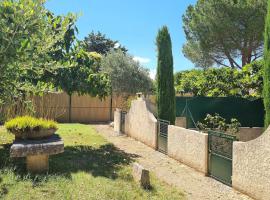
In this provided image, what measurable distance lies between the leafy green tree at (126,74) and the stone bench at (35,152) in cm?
1922

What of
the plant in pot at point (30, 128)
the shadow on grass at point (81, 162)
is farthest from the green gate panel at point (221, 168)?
the plant in pot at point (30, 128)

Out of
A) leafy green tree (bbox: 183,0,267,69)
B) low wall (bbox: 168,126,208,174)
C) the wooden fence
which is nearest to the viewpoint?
low wall (bbox: 168,126,208,174)

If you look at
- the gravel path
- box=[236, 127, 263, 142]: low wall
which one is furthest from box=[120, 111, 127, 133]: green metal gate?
box=[236, 127, 263, 142]: low wall

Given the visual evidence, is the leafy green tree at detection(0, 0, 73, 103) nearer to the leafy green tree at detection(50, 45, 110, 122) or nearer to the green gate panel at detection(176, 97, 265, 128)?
the leafy green tree at detection(50, 45, 110, 122)

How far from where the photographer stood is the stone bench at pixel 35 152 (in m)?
7.50

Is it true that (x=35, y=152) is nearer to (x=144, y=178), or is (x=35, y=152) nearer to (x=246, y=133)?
(x=144, y=178)

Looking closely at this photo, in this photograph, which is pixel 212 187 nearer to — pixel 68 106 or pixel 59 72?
pixel 59 72

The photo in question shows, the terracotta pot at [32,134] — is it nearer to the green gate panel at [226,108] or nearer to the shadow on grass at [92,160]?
the shadow on grass at [92,160]

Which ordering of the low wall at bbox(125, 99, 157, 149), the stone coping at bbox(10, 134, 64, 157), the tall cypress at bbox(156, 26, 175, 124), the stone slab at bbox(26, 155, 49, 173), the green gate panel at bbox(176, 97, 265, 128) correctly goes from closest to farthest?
the stone coping at bbox(10, 134, 64, 157), the stone slab at bbox(26, 155, 49, 173), the low wall at bbox(125, 99, 157, 149), the tall cypress at bbox(156, 26, 175, 124), the green gate panel at bbox(176, 97, 265, 128)

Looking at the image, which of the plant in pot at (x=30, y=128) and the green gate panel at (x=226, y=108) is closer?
the plant in pot at (x=30, y=128)

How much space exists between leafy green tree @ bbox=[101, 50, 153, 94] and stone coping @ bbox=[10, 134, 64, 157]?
19.1 meters

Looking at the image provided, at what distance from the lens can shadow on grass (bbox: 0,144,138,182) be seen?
7.89 meters

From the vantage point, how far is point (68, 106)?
22.6m

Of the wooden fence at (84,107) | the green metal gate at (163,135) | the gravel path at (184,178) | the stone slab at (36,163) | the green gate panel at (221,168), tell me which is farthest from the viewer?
the wooden fence at (84,107)
